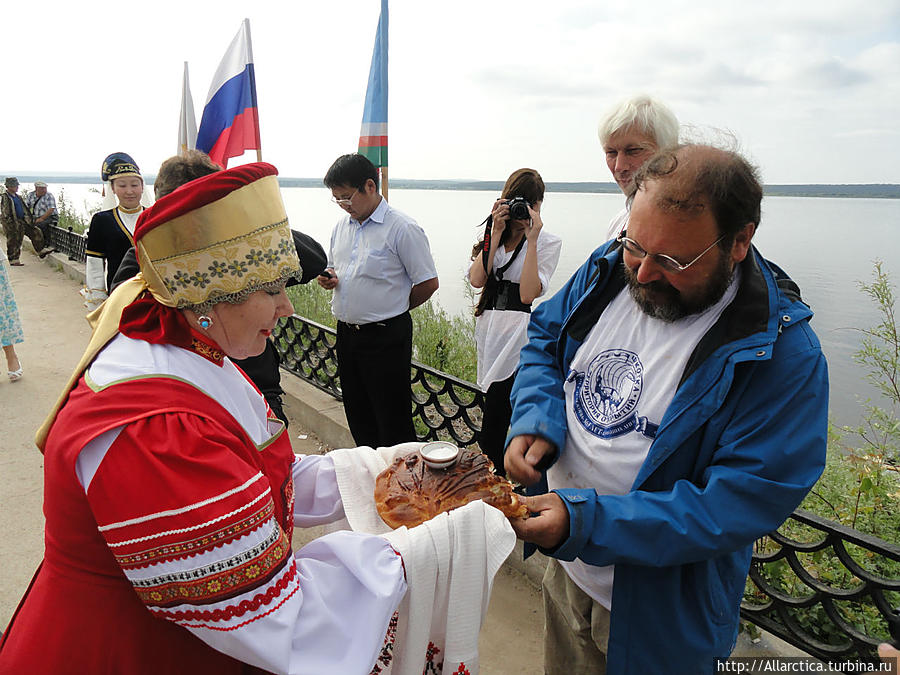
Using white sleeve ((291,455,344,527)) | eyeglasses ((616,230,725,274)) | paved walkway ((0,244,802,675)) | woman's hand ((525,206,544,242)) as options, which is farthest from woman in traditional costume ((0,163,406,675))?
woman's hand ((525,206,544,242))

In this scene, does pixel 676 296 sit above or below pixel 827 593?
above

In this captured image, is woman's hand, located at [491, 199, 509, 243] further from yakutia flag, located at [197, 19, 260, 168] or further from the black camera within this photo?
yakutia flag, located at [197, 19, 260, 168]

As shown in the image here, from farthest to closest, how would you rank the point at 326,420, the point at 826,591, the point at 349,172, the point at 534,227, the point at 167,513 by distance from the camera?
the point at 326,420 → the point at 349,172 → the point at 534,227 → the point at 826,591 → the point at 167,513

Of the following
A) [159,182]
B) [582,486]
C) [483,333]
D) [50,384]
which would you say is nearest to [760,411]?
[582,486]

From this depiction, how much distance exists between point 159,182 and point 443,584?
7.16ft

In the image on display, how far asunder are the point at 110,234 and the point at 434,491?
4.14m

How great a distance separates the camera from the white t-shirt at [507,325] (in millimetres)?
3570

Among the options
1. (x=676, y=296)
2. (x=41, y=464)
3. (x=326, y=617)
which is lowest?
(x=41, y=464)

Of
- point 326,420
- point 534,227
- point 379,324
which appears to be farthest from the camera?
point 326,420

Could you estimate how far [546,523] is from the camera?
1590 mm

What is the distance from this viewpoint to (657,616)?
5.43 ft

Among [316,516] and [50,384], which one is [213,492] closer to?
[316,516]

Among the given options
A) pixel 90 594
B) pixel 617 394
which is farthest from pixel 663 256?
pixel 90 594

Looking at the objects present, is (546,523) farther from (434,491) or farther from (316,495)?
(316,495)
